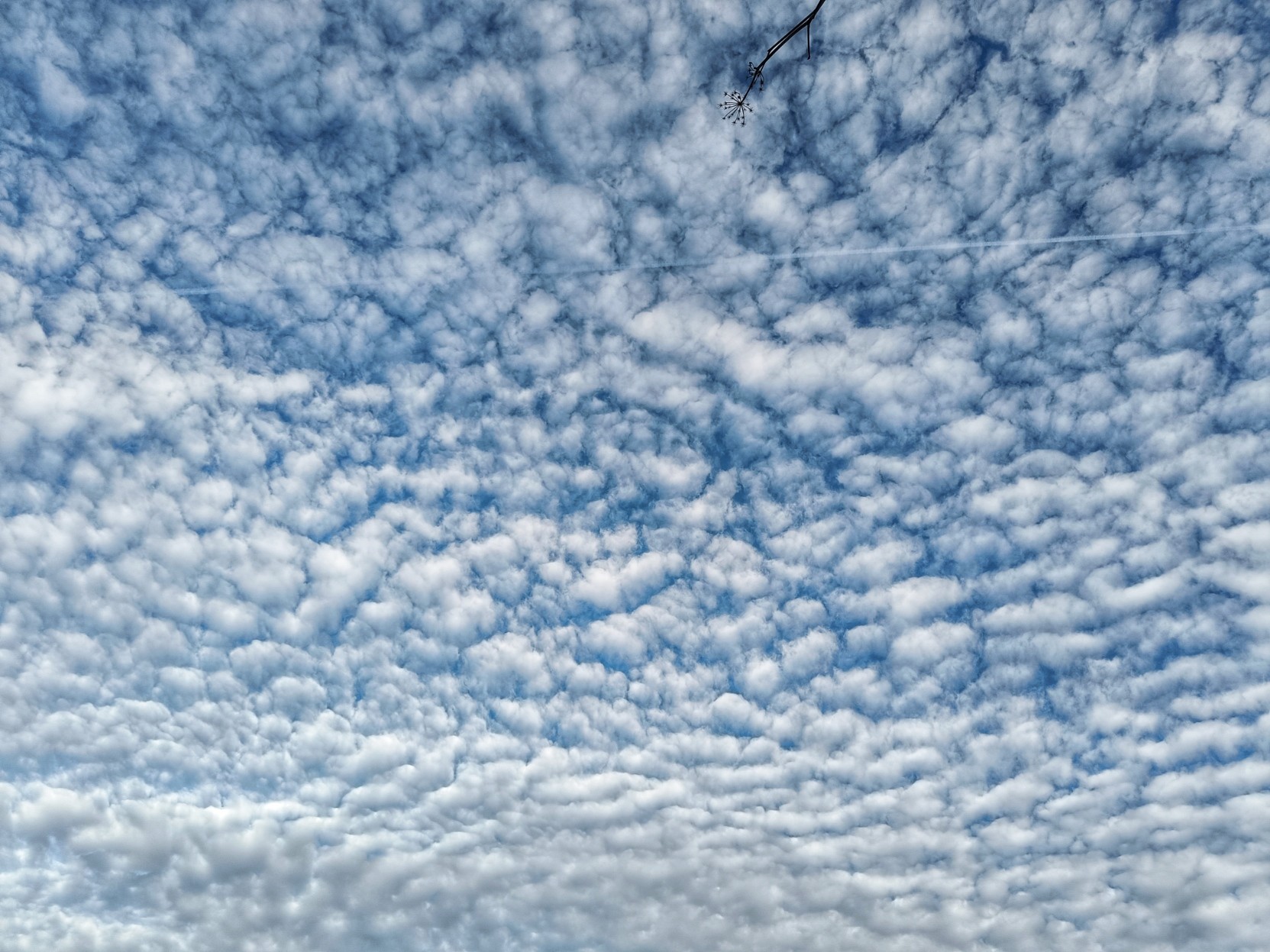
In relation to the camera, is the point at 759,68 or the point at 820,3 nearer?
the point at 820,3

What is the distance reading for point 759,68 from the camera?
635cm

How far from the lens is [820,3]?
5.64 metres

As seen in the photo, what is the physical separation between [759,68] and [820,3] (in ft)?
2.66
